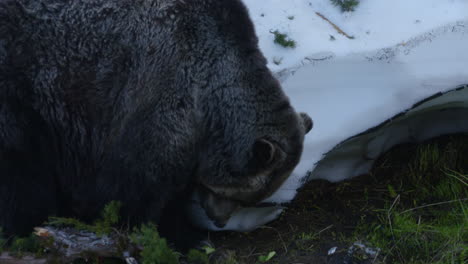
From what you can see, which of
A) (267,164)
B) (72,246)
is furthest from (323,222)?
(72,246)

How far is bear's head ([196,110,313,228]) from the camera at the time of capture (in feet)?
13.2

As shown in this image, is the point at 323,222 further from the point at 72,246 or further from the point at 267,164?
the point at 72,246

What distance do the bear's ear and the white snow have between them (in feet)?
2.85

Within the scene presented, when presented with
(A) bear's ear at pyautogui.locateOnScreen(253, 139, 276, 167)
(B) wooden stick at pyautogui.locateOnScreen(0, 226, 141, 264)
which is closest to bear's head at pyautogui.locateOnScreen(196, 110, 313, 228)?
(A) bear's ear at pyautogui.locateOnScreen(253, 139, 276, 167)

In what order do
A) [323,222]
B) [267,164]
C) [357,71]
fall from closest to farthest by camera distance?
1. [267,164]
2. [323,222]
3. [357,71]

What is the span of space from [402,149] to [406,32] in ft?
3.51

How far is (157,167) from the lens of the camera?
161 inches

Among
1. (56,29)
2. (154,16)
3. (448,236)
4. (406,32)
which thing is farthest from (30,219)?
(406,32)

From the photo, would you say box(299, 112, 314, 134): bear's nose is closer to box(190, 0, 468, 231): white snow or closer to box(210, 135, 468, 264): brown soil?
box(190, 0, 468, 231): white snow

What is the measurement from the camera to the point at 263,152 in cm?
396

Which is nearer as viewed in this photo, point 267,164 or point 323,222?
point 267,164

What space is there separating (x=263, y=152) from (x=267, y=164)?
0.12 meters

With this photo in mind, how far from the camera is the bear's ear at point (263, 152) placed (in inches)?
155

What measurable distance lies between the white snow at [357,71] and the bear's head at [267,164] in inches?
22.6
